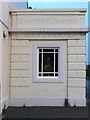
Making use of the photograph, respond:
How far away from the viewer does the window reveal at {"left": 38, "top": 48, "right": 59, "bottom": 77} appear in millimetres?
13750

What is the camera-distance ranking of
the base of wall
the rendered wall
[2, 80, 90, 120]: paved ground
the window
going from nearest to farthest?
1. [2, 80, 90, 120]: paved ground
2. the base of wall
3. the rendered wall
4. the window

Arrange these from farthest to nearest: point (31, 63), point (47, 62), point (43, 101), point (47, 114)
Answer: point (47, 62), point (31, 63), point (43, 101), point (47, 114)

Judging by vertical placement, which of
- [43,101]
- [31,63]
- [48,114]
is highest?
[31,63]

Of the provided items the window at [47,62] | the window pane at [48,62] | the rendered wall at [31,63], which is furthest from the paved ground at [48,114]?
the window pane at [48,62]

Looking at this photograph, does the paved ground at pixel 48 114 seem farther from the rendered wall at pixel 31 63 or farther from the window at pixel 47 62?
the window at pixel 47 62

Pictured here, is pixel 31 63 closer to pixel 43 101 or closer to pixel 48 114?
pixel 43 101

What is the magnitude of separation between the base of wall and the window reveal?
3.95 feet

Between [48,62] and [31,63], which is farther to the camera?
[48,62]

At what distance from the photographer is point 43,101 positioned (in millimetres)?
13320

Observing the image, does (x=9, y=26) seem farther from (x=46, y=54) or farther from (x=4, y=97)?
(x=4, y=97)

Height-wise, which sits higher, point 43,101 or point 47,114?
point 43,101

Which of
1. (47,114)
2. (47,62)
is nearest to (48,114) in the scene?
(47,114)

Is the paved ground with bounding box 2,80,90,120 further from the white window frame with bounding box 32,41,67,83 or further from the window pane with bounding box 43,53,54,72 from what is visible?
the window pane with bounding box 43,53,54,72

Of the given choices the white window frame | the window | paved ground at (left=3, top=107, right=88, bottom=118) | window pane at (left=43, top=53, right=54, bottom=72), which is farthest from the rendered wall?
paved ground at (left=3, top=107, right=88, bottom=118)
